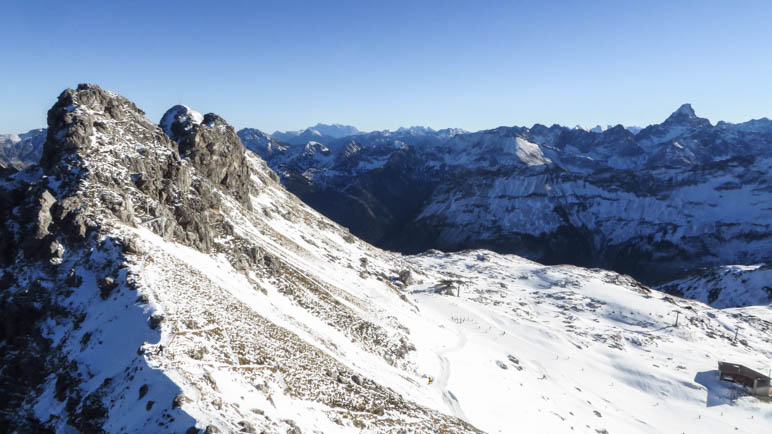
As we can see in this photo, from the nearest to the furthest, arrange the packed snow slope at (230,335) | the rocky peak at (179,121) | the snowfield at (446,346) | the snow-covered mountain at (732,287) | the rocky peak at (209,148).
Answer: the packed snow slope at (230,335)
the snowfield at (446,346)
the rocky peak at (209,148)
the rocky peak at (179,121)
the snow-covered mountain at (732,287)

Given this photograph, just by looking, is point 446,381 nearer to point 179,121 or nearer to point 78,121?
point 78,121

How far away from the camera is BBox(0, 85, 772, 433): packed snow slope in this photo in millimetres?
22719

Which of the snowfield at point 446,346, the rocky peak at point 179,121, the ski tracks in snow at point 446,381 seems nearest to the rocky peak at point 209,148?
the rocky peak at point 179,121

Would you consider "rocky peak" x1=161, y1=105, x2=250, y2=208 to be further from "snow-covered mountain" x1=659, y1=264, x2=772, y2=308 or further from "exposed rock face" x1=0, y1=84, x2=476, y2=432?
"snow-covered mountain" x1=659, y1=264, x2=772, y2=308

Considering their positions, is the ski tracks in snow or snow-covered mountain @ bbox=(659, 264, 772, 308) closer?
the ski tracks in snow

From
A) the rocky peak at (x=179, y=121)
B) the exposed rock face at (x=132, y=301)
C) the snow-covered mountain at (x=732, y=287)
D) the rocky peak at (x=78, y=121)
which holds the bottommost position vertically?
the snow-covered mountain at (x=732, y=287)

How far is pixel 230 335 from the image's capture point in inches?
1090

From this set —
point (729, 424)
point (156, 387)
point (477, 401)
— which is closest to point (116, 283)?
point (156, 387)

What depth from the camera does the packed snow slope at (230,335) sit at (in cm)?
2272

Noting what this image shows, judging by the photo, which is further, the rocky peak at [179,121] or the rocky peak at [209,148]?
the rocky peak at [179,121]

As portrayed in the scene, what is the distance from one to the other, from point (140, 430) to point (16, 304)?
1962 cm

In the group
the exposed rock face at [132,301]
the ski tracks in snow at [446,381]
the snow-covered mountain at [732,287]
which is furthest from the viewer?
the snow-covered mountain at [732,287]

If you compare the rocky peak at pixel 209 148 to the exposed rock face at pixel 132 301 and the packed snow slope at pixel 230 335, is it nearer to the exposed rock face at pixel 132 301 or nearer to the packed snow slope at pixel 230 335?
the packed snow slope at pixel 230 335

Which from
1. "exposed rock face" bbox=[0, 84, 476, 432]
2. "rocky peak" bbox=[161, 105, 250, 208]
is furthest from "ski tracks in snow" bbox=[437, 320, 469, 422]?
"rocky peak" bbox=[161, 105, 250, 208]
